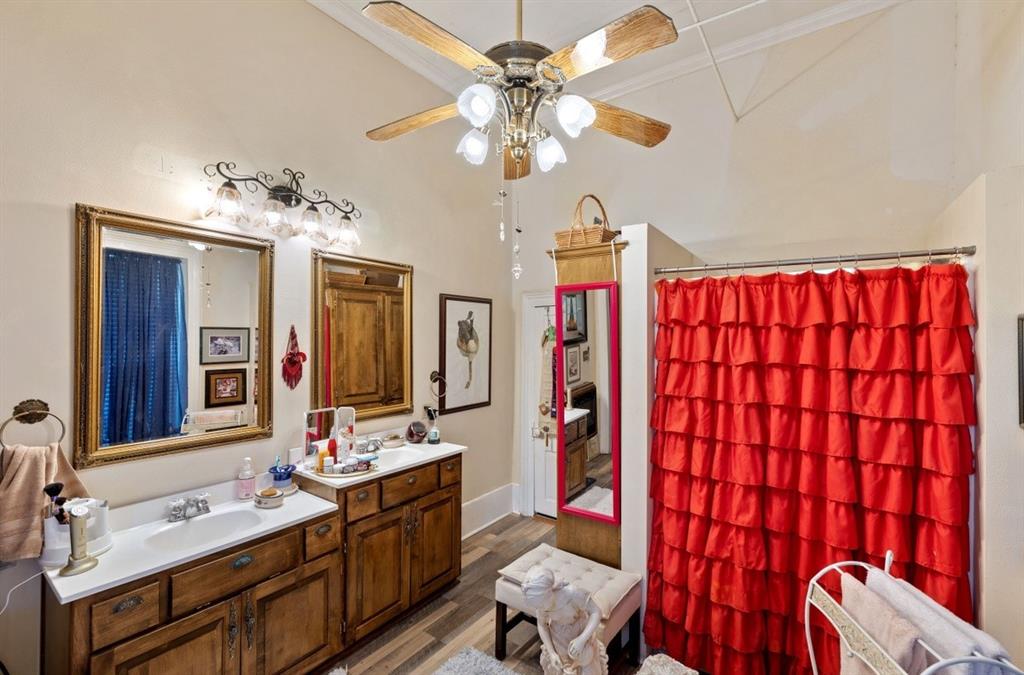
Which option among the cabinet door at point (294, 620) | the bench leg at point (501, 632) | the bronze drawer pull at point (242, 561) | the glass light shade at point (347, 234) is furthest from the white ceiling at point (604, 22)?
the bench leg at point (501, 632)

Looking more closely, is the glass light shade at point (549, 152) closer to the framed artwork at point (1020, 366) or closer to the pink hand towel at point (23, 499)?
the framed artwork at point (1020, 366)

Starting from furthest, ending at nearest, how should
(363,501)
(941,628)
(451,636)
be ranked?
(451,636) → (363,501) → (941,628)

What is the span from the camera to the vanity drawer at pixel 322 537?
2060mm

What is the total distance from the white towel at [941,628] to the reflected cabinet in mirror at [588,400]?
123 centimetres

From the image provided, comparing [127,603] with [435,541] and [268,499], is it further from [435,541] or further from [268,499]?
[435,541]

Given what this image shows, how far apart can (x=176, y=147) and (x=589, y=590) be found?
2874mm

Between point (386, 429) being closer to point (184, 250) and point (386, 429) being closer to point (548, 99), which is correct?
point (184, 250)

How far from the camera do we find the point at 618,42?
1.28 m

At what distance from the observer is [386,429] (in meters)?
3.02

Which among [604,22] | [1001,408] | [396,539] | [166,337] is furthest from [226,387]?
[1001,408]

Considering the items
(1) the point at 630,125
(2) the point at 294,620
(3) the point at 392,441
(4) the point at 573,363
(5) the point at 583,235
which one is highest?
(1) the point at 630,125

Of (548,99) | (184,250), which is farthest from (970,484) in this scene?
(184,250)

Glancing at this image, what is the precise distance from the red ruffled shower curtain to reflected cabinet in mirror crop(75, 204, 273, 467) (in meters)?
2.15

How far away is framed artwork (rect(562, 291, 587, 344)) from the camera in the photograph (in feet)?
8.18
